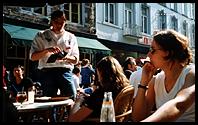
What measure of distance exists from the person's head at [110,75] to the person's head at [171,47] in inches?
18.9

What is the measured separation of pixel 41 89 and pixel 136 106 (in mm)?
1144

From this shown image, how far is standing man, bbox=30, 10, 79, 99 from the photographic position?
245cm

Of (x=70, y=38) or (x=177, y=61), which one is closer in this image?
(x=177, y=61)

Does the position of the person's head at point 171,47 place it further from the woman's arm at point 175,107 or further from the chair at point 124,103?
the chair at point 124,103

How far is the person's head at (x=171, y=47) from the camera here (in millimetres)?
1474

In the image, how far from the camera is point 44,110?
2104mm

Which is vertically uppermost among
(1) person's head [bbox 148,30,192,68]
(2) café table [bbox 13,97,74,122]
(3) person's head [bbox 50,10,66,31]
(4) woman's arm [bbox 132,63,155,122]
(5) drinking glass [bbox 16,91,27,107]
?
(3) person's head [bbox 50,10,66,31]

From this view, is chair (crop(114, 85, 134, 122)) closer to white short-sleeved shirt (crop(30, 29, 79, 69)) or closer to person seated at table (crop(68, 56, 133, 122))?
person seated at table (crop(68, 56, 133, 122))

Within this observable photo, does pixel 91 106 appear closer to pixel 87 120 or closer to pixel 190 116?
pixel 87 120

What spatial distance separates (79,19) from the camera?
945 centimetres

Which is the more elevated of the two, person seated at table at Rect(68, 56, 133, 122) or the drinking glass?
person seated at table at Rect(68, 56, 133, 122)

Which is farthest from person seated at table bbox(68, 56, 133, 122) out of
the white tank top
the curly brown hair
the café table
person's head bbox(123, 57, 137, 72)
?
person's head bbox(123, 57, 137, 72)

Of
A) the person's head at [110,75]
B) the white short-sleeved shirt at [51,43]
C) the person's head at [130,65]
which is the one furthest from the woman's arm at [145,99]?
the person's head at [130,65]

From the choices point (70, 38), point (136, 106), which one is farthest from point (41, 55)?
point (136, 106)
